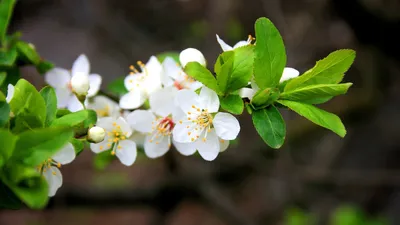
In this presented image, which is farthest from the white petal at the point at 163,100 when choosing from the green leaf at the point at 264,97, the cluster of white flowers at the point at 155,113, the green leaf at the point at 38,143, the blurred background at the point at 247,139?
the blurred background at the point at 247,139

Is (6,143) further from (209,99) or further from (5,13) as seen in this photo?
(5,13)

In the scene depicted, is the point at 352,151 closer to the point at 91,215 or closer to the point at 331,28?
the point at 331,28

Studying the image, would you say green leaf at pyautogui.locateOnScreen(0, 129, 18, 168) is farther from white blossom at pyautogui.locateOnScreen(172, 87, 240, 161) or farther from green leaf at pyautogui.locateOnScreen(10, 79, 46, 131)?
white blossom at pyautogui.locateOnScreen(172, 87, 240, 161)

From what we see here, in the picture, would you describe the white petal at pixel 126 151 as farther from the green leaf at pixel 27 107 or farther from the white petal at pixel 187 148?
the green leaf at pixel 27 107

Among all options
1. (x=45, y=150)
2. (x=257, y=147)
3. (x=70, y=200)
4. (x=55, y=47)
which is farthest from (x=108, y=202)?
(x=55, y=47)

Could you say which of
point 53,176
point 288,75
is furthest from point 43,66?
point 288,75
